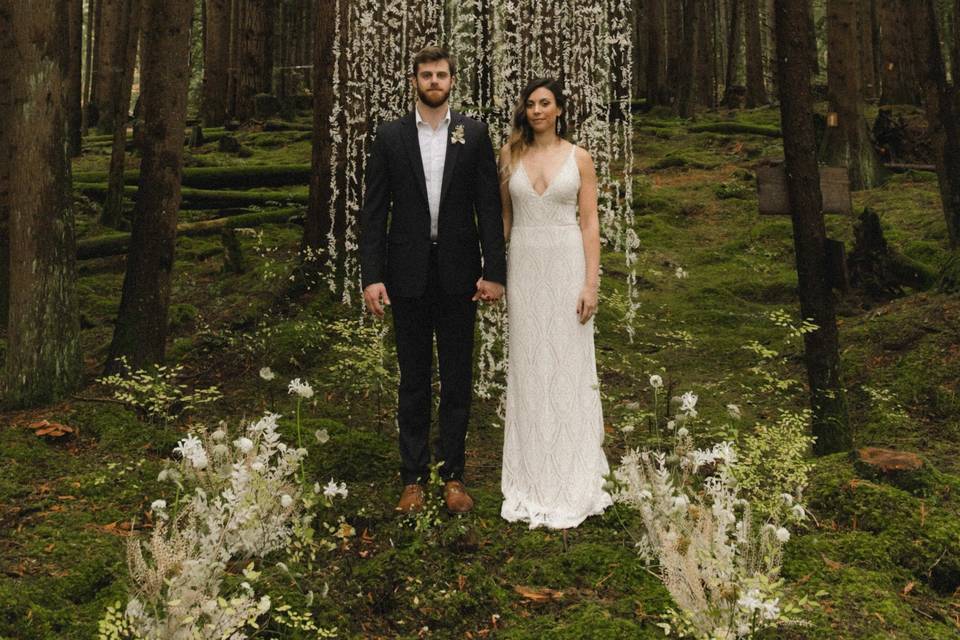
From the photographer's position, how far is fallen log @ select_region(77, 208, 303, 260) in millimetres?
10039

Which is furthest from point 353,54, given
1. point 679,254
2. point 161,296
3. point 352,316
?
point 679,254

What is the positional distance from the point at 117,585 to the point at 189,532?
2.15 ft

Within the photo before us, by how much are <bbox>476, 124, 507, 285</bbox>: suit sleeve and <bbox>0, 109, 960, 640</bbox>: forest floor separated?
988 millimetres

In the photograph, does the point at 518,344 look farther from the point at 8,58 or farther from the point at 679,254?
the point at 679,254

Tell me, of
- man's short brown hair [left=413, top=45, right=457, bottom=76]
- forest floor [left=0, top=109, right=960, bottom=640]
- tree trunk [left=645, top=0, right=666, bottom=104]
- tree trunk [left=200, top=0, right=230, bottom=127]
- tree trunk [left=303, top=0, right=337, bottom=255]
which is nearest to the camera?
forest floor [left=0, top=109, right=960, bottom=640]

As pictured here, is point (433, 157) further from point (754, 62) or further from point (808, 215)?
point (754, 62)

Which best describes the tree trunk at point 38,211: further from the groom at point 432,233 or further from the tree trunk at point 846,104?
the tree trunk at point 846,104

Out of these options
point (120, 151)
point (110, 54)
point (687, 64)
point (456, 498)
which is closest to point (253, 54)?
point (110, 54)

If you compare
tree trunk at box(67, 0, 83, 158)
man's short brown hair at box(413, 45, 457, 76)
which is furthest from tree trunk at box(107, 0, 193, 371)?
tree trunk at box(67, 0, 83, 158)

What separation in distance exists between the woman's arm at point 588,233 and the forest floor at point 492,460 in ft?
1.95

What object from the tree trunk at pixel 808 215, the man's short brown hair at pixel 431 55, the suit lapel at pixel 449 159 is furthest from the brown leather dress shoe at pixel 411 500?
the tree trunk at pixel 808 215

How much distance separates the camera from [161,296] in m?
6.29

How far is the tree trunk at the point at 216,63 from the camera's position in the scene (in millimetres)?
18641

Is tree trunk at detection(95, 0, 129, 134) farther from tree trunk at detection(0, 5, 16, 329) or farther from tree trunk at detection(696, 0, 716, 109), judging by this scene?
tree trunk at detection(696, 0, 716, 109)
